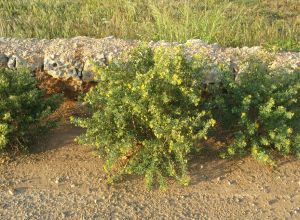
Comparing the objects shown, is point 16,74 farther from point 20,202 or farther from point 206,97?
point 206,97

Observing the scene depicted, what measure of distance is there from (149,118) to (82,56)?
1.32 metres

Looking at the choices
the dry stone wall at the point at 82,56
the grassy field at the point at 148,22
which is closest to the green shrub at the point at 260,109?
the dry stone wall at the point at 82,56

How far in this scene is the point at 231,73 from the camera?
4.83 metres

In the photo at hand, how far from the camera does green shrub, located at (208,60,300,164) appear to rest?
4.48 m

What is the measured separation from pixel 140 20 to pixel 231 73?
2581mm

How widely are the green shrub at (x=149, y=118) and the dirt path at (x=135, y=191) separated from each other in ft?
0.53

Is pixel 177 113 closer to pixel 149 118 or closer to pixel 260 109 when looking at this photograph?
pixel 149 118

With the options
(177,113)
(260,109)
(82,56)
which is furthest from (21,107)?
(260,109)

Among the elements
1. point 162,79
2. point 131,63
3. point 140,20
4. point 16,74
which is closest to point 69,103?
point 16,74

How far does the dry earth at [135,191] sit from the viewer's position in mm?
4086

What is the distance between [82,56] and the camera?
5285 mm

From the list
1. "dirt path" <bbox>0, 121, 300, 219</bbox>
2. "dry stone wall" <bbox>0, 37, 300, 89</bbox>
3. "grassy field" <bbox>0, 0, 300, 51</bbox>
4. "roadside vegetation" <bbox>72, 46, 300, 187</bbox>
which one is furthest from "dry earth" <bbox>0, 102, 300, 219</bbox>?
"grassy field" <bbox>0, 0, 300, 51</bbox>

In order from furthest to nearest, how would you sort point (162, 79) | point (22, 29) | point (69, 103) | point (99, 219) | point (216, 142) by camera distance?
1. point (22, 29)
2. point (69, 103)
3. point (216, 142)
4. point (162, 79)
5. point (99, 219)

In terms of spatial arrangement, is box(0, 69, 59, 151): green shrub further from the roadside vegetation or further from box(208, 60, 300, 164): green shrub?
box(208, 60, 300, 164): green shrub
